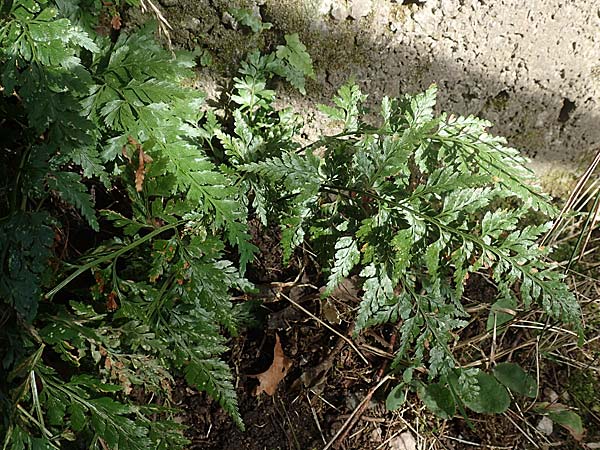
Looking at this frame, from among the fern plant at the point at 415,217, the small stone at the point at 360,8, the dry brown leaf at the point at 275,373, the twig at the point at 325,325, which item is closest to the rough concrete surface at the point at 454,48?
the small stone at the point at 360,8

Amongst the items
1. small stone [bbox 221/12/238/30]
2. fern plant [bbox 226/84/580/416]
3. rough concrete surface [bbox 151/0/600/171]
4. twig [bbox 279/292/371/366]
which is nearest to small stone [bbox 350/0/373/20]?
rough concrete surface [bbox 151/0/600/171]

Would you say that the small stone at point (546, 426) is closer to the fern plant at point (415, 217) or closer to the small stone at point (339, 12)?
the fern plant at point (415, 217)

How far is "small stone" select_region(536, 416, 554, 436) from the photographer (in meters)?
2.75

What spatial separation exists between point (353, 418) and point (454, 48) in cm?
169

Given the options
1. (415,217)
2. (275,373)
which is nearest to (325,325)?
(275,373)

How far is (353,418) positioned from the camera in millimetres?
2645

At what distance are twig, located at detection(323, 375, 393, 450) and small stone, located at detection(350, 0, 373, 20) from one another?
1.57 meters

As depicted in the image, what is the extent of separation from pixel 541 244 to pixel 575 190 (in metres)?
0.42

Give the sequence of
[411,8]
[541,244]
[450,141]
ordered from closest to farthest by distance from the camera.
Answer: [450,141], [411,8], [541,244]

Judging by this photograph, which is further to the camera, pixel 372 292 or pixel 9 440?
pixel 372 292

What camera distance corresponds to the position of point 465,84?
9.16 feet

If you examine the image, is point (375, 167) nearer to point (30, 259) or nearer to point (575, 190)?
point (30, 259)

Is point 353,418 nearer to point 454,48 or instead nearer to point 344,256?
point 344,256

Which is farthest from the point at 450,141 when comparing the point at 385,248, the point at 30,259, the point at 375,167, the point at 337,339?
the point at 30,259
